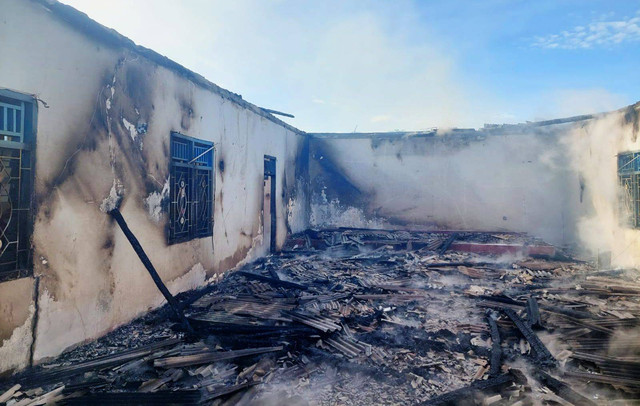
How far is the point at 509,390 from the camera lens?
395 cm

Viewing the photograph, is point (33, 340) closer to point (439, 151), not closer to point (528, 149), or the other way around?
point (439, 151)

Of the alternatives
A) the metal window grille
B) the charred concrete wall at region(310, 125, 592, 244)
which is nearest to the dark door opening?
the charred concrete wall at region(310, 125, 592, 244)

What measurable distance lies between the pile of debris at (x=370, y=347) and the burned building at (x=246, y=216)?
0.06 m

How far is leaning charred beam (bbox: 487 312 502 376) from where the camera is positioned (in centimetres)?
439

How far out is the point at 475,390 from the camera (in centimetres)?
394

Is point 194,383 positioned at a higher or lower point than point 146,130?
lower

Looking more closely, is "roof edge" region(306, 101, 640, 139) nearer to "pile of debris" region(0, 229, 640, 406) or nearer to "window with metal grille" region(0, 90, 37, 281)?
"pile of debris" region(0, 229, 640, 406)

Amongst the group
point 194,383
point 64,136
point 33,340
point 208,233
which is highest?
point 64,136

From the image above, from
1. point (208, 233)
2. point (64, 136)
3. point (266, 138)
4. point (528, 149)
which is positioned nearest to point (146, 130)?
point (64, 136)

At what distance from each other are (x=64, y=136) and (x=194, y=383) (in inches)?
137

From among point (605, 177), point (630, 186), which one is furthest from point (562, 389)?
point (605, 177)

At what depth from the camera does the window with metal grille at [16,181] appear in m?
3.99

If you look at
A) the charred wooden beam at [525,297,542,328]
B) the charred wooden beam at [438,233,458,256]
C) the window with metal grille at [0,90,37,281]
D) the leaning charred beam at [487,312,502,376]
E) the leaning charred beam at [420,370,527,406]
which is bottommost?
the leaning charred beam at [420,370,527,406]

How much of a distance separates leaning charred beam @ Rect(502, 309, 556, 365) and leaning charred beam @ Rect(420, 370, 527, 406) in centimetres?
68
